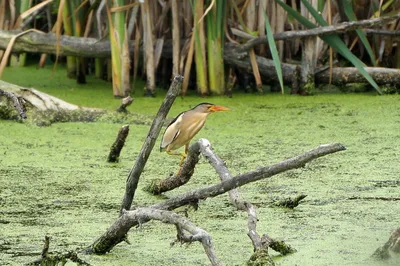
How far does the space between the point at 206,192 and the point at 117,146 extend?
151 cm

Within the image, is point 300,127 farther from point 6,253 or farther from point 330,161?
point 6,253

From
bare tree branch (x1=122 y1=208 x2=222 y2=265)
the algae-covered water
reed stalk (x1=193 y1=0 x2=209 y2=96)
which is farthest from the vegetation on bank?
bare tree branch (x1=122 y1=208 x2=222 y2=265)

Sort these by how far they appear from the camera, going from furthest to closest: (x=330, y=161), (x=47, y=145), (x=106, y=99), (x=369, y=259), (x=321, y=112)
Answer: (x=106, y=99)
(x=321, y=112)
(x=47, y=145)
(x=330, y=161)
(x=369, y=259)

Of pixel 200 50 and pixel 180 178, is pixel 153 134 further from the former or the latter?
pixel 200 50

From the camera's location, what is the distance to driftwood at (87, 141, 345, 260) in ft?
7.77

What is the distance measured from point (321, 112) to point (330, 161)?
99cm

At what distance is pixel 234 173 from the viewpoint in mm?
3900

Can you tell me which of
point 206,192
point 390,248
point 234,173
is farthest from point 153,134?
point 234,173

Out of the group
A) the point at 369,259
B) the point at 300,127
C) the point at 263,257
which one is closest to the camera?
the point at 263,257

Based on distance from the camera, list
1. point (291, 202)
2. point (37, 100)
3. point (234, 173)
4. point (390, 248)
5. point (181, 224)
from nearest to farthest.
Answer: point (181, 224) → point (390, 248) → point (291, 202) → point (234, 173) → point (37, 100)

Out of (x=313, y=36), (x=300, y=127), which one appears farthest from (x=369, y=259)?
(x=313, y=36)

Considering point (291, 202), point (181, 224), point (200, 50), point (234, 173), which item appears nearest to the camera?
point (181, 224)

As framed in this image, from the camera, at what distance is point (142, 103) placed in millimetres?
5426

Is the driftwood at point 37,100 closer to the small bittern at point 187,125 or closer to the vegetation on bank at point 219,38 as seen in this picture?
the vegetation on bank at point 219,38
